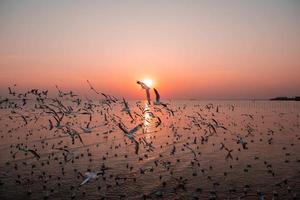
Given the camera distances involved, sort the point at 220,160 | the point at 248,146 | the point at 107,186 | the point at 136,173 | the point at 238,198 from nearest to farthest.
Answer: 1. the point at 238,198
2. the point at 107,186
3. the point at 136,173
4. the point at 220,160
5. the point at 248,146

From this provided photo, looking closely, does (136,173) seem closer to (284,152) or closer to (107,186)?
(107,186)

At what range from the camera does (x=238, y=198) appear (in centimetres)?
2298

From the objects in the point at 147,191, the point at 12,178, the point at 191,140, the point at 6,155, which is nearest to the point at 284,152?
the point at 191,140

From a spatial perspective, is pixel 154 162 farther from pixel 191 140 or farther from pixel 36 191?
pixel 191 140

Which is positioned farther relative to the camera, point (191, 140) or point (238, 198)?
point (191, 140)

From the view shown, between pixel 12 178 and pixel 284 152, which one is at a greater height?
pixel 284 152

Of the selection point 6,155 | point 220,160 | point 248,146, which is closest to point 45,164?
point 6,155

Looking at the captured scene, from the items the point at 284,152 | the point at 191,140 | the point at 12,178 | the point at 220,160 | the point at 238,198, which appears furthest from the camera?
the point at 191,140

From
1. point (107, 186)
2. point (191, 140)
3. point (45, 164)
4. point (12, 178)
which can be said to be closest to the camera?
point (107, 186)

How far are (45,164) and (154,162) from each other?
11.8 metres

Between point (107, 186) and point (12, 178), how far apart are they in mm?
9030

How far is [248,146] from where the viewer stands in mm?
42719

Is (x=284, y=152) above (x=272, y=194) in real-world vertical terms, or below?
above

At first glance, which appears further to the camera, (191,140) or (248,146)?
(191,140)
